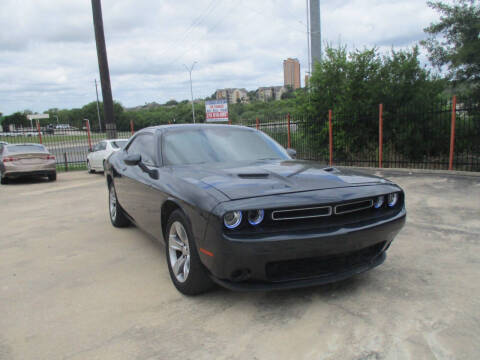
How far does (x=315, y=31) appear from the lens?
1941 centimetres

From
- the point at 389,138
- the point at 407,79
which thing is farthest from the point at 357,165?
the point at 407,79

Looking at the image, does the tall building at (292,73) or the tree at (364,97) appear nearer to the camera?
the tree at (364,97)

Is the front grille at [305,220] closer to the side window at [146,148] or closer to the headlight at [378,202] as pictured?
the headlight at [378,202]

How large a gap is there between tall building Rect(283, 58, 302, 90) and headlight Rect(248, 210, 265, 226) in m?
53.1

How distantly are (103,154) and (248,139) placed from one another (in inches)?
413

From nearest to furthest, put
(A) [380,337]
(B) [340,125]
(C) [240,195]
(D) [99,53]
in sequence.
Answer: (A) [380,337] → (C) [240,195] → (B) [340,125] → (D) [99,53]

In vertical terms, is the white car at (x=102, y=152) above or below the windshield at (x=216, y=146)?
below


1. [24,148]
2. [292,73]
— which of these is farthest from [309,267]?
[292,73]

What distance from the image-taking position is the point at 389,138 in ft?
38.6

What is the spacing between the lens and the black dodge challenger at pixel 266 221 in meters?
2.51

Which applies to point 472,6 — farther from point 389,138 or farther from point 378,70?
point 389,138

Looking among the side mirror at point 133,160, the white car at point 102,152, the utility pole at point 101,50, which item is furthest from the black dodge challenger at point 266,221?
the utility pole at point 101,50

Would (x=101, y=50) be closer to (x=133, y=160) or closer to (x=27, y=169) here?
(x=27, y=169)

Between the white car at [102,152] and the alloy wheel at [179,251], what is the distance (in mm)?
10795
